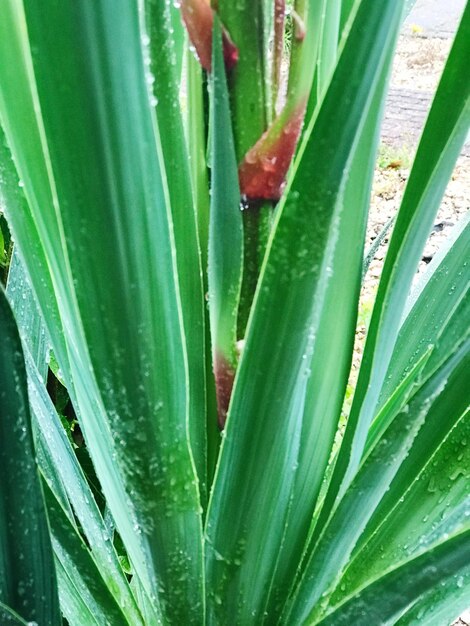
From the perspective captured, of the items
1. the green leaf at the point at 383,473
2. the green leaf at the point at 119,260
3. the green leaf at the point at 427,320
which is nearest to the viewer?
the green leaf at the point at 119,260

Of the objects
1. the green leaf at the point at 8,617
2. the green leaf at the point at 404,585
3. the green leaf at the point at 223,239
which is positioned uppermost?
the green leaf at the point at 223,239

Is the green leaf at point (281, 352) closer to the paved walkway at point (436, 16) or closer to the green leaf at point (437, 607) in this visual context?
the green leaf at point (437, 607)

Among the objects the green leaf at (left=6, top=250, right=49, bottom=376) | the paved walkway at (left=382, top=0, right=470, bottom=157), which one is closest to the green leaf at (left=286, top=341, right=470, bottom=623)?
the green leaf at (left=6, top=250, right=49, bottom=376)

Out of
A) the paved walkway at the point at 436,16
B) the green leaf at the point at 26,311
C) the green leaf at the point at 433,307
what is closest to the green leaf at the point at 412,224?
the green leaf at the point at 433,307

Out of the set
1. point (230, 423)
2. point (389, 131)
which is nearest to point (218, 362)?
point (230, 423)

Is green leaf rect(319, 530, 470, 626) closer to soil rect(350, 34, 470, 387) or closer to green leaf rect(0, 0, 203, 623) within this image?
green leaf rect(0, 0, 203, 623)

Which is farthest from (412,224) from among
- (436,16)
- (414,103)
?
(436,16)
